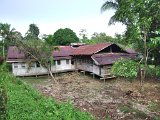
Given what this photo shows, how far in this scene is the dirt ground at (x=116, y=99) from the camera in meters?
15.1

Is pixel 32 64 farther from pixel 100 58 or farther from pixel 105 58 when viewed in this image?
pixel 105 58

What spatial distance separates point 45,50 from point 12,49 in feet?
24.2

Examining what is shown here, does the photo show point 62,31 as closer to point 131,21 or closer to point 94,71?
point 94,71

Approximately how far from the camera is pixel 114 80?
2766 centimetres

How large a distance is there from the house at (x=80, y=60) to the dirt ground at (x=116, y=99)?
140 inches

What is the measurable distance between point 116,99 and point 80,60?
1686cm

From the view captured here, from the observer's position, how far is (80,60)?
35.0 m

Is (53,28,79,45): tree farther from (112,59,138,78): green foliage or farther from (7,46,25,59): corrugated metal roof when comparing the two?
(112,59,138,78): green foliage

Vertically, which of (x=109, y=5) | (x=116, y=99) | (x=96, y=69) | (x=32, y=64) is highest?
(x=109, y=5)

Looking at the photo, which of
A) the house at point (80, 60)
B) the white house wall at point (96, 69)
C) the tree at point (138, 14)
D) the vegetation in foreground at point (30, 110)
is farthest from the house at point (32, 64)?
the vegetation in foreground at point (30, 110)

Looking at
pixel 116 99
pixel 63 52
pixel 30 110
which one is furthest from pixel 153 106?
pixel 63 52

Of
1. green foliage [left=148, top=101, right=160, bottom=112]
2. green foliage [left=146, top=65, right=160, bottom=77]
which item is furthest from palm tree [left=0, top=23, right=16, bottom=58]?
green foliage [left=148, top=101, right=160, bottom=112]

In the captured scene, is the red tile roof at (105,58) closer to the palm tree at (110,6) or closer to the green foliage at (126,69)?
the palm tree at (110,6)

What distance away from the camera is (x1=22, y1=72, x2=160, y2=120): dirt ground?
1509 cm
